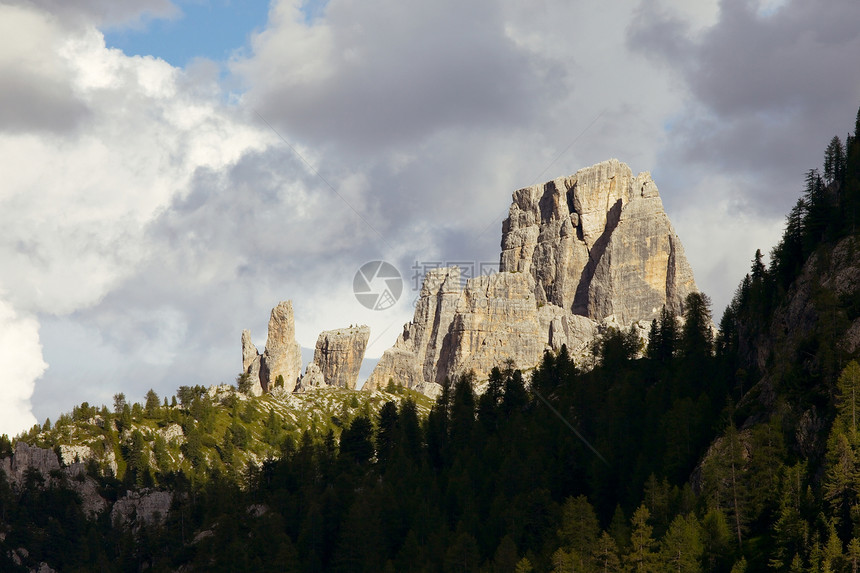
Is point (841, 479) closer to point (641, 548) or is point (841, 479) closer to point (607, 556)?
point (641, 548)

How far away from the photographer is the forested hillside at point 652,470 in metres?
122

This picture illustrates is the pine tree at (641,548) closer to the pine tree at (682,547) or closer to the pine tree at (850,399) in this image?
the pine tree at (682,547)

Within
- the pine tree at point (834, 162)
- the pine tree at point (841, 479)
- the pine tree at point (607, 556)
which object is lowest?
the pine tree at point (607, 556)

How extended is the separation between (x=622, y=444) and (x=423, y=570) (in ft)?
117

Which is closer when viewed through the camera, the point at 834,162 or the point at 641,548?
the point at 641,548

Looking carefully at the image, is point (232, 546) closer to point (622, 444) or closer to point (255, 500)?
point (255, 500)

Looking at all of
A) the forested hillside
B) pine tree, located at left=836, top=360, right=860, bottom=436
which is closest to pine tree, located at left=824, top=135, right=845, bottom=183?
the forested hillside

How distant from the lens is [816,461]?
412ft

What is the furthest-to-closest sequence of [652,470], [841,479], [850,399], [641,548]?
[652,470] < [641,548] < [850,399] < [841,479]

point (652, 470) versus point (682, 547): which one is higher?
point (652, 470)

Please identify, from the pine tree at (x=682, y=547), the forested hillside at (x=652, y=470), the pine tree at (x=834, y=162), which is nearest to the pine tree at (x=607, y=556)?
the forested hillside at (x=652, y=470)

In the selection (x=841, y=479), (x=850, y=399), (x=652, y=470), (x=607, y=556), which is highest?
(x=850, y=399)

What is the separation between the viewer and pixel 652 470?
5812 inches

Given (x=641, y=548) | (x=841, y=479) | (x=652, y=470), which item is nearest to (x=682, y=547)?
(x=641, y=548)
